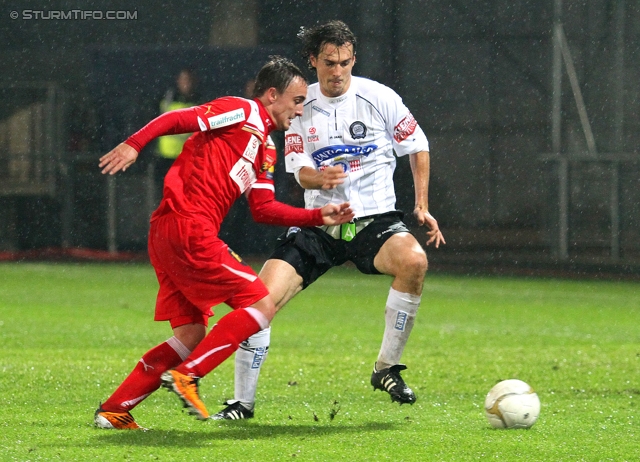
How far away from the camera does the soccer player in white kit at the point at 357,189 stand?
5504 millimetres

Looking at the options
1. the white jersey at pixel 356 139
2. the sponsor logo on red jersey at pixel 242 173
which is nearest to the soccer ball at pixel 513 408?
the white jersey at pixel 356 139

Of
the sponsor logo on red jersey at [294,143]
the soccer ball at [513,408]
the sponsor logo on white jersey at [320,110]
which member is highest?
the sponsor logo on white jersey at [320,110]

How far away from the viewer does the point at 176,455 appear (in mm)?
4359

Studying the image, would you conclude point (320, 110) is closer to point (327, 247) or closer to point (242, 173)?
point (327, 247)

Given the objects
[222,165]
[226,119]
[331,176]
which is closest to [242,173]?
[222,165]

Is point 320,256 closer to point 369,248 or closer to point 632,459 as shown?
point 369,248

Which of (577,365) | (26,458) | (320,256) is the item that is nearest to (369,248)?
(320,256)

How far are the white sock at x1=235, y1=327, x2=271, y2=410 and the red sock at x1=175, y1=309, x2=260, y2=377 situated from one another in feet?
1.65

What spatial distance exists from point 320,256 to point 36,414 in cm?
160

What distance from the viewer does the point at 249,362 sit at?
523 centimetres

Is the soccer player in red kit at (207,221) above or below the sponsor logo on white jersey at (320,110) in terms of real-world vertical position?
below

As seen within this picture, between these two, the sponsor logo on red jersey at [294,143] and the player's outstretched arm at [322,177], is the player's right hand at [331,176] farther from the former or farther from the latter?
the sponsor logo on red jersey at [294,143]

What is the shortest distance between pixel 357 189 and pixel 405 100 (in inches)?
427

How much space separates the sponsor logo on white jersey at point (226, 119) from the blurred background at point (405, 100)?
10.7m
